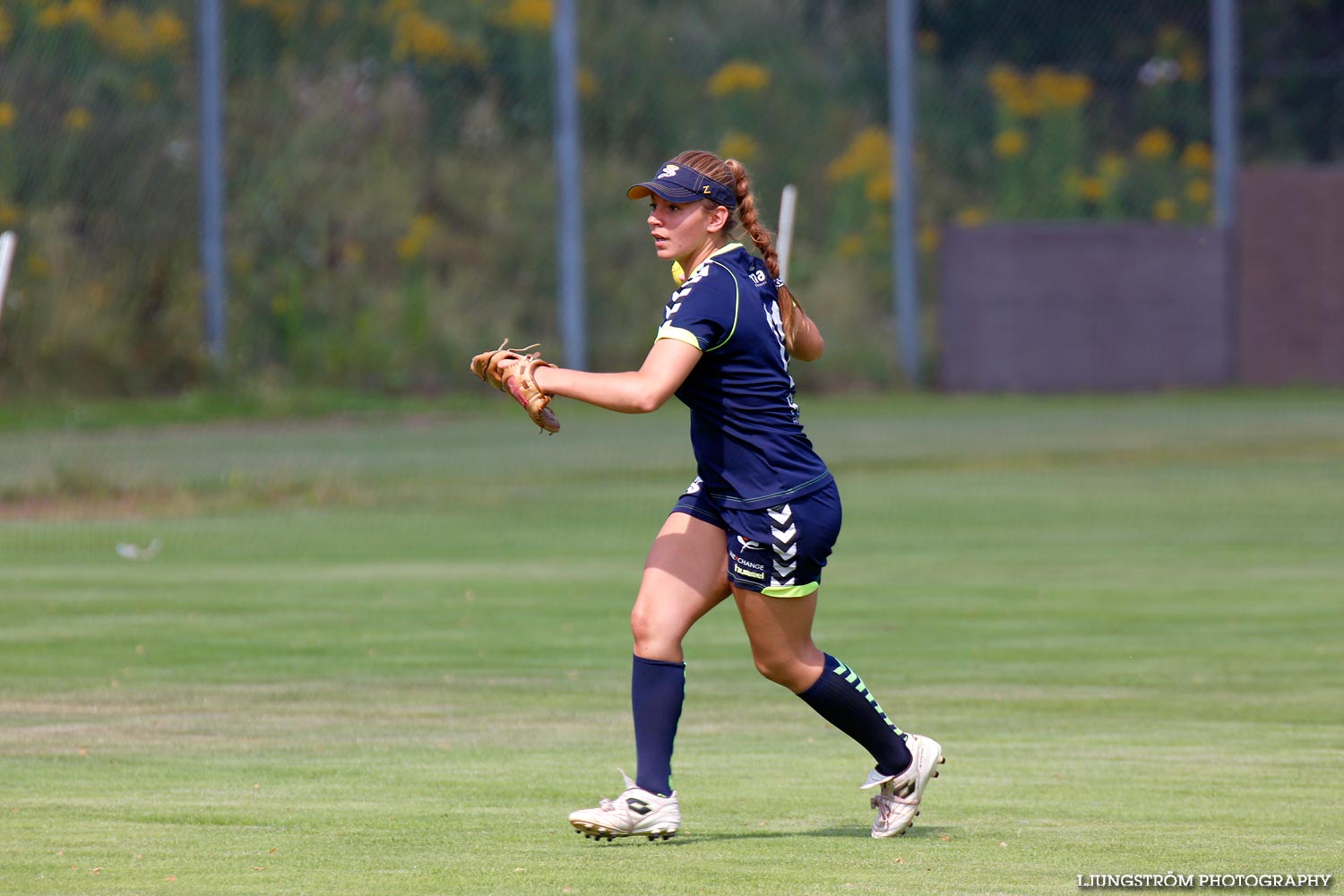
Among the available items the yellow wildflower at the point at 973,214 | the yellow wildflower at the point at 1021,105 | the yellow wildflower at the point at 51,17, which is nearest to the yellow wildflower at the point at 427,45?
the yellow wildflower at the point at 51,17

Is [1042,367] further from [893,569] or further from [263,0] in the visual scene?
[893,569]

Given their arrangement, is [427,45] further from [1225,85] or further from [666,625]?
[666,625]

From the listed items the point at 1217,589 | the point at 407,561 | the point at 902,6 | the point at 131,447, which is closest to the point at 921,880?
the point at 1217,589

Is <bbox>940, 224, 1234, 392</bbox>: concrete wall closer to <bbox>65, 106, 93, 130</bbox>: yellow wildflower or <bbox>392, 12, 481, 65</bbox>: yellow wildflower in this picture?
<bbox>392, 12, 481, 65</bbox>: yellow wildflower

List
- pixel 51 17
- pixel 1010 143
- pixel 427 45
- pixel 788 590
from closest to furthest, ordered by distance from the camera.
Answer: pixel 788 590, pixel 51 17, pixel 427 45, pixel 1010 143

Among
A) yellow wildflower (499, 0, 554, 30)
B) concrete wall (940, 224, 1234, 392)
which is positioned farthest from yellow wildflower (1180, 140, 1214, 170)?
yellow wildflower (499, 0, 554, 30)

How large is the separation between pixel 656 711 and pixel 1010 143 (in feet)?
104

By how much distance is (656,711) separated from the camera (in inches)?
260

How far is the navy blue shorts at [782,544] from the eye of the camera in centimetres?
652

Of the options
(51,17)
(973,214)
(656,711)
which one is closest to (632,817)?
(656,711)

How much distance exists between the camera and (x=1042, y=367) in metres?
35.4

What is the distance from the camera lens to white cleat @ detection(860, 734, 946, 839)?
6734 mm

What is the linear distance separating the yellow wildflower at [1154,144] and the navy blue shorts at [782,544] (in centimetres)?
3252

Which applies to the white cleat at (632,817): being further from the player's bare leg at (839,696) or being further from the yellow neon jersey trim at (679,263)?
the yellow neon jersey trim at (679,263)
